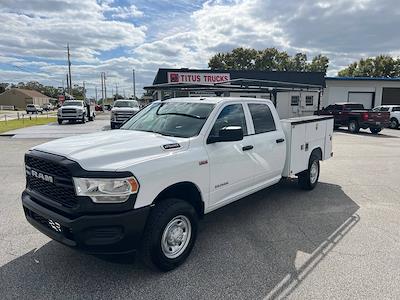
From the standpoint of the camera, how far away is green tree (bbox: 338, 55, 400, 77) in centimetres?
5478

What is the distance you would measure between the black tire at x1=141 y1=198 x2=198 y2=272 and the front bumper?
0.12m

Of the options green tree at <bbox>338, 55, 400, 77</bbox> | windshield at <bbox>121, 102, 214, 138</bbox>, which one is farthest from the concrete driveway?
green tree at <bbox>338, 55, 400, 77</bbox>

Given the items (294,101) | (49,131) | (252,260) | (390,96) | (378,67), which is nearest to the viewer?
(252,260)

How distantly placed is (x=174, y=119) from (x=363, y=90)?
32.7 metres

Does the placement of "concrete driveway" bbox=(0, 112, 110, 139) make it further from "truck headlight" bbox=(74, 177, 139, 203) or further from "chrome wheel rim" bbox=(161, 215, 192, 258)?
"truck headlight" bbox=(74, 177, 139, 203)

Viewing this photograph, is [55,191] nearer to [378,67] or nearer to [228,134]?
[228,134]

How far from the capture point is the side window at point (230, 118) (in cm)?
414

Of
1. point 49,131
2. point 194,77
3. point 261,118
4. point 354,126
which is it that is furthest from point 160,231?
point 194,77

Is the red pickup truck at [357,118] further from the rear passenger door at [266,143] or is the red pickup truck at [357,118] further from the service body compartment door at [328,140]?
the rear passenger door at [266,143]

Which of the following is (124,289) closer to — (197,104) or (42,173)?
(42,173)

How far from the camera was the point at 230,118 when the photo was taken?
4434 millimetres

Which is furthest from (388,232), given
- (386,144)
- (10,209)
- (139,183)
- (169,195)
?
(386,144)

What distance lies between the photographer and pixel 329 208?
555 cm

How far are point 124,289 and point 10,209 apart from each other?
130 inches
